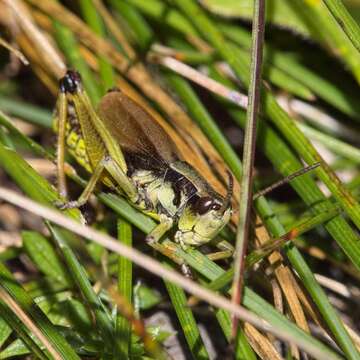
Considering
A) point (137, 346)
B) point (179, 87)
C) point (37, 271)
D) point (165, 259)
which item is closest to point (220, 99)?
point (179, 87)

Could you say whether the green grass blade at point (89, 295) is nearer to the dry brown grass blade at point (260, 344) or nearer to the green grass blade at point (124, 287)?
the green grass blade at point (124, 287)

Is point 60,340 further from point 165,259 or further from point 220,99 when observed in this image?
point 220,99

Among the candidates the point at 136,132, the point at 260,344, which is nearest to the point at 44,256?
the point at 136,132

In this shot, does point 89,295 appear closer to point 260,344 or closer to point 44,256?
point 44,256

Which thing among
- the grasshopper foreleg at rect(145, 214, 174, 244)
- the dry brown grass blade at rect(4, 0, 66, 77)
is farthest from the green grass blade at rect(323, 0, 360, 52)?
the dry brown grass blade at rect(4, 0, 66, 77)

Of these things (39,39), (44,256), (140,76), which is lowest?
(44,256)

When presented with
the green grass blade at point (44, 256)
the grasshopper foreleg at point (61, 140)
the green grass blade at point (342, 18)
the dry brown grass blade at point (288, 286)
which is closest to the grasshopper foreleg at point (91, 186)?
the grasshopper foreleg at point (61, 140)

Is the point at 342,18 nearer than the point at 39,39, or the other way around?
the point at 342,18
